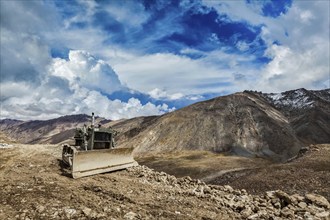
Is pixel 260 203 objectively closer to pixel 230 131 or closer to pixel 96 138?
pixel 96 138

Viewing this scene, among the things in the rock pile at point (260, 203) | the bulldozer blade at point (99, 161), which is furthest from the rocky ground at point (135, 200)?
the bulldozer blade at point (99, 161)

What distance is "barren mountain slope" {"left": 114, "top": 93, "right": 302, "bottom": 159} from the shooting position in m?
77.0

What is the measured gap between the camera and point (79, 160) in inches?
640

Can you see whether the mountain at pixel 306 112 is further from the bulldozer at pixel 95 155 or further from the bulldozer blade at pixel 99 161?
the bulldozer blade at pixel 99 161

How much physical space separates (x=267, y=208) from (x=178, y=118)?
76.2 m

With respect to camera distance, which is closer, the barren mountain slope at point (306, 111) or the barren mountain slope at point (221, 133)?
the barren mountain slope at point (221, 133)

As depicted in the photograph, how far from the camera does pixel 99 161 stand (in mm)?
17281

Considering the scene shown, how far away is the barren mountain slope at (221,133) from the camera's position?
77000 millimetres

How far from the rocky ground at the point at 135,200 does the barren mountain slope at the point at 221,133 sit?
60.2 m

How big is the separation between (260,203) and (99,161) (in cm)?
804

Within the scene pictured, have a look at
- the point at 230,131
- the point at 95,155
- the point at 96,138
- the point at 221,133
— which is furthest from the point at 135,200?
the point at 230,131

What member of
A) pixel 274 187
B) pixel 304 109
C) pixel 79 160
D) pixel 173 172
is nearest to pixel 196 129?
pixel 173 172

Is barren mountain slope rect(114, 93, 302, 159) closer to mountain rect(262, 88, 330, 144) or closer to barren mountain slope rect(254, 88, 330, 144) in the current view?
mountain rect(262, 88, 330, 144)

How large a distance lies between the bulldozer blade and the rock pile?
353 centimetres
